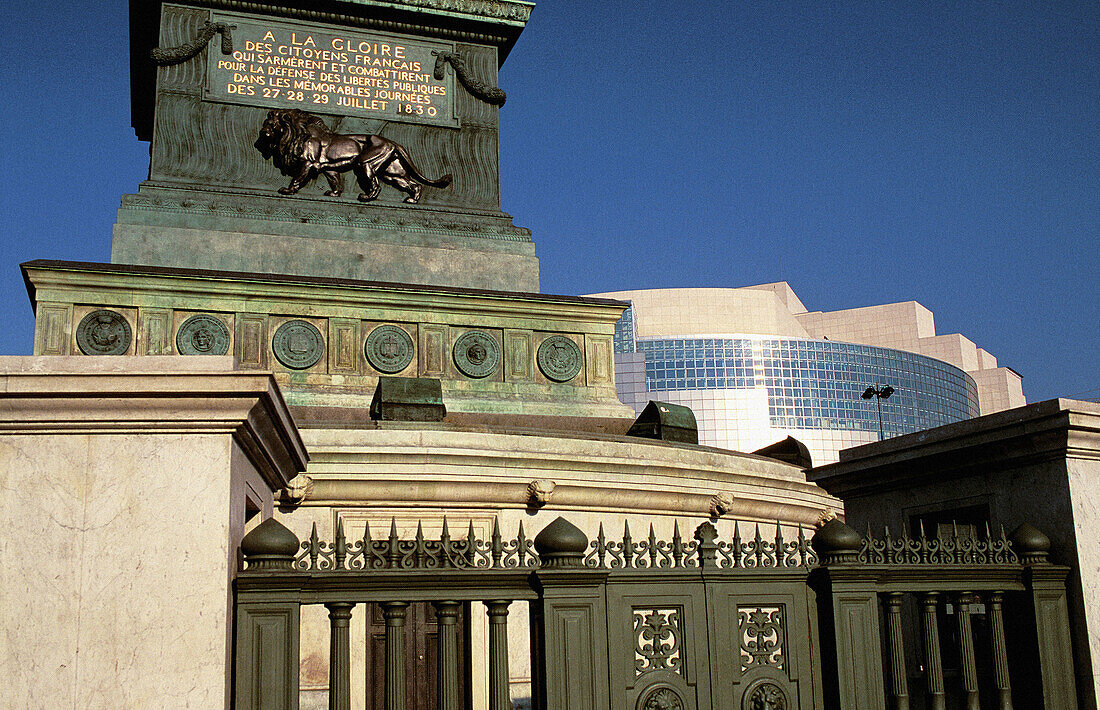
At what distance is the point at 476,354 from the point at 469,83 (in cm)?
654

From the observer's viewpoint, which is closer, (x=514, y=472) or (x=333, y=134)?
(x=514, y=472)

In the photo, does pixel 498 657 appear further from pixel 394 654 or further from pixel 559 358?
pixel 559 358

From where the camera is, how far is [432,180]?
2323cm

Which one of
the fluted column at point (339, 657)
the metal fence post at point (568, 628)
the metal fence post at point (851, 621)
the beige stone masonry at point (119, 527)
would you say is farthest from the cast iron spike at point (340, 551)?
the metal fence post at point (851, 621)

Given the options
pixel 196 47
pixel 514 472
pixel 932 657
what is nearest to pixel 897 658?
pixel 932 657

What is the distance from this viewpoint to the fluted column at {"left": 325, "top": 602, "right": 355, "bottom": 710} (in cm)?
711

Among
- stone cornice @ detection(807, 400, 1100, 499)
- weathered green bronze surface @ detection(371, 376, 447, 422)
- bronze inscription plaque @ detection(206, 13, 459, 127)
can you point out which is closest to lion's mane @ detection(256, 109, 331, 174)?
bronze inscription plaque @ detection(206, 13, 459, 127)

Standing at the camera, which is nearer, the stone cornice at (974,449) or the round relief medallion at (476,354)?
the stone cornice at (974,449)

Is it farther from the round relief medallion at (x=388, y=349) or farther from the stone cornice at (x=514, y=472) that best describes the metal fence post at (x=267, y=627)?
the round relief medallion at (x=388, y=349)

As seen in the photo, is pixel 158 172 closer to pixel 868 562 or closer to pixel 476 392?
pixel 476 392

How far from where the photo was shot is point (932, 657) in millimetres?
8375

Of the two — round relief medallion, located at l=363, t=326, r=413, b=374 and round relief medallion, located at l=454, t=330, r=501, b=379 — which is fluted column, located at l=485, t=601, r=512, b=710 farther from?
round relief medallion, located at l=454, t=330, r=501, b=379

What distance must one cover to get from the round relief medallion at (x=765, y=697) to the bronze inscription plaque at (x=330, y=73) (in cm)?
1763

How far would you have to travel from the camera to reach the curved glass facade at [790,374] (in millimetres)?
86938
